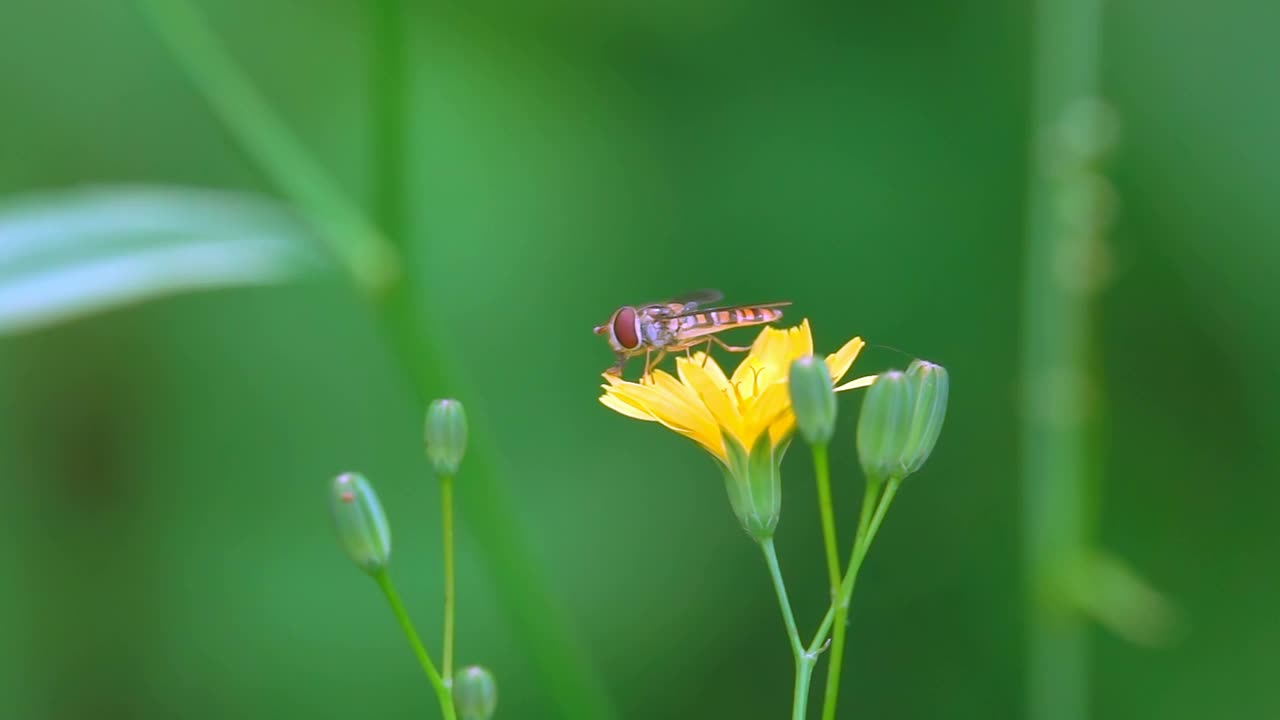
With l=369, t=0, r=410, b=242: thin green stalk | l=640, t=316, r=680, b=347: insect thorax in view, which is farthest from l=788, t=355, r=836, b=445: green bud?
l=369, t=0, r=410, b=242: thin green stalk

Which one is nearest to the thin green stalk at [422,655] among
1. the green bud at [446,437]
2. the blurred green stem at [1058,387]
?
the green bud at [446,437]

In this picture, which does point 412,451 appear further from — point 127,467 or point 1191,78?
point 1191,78

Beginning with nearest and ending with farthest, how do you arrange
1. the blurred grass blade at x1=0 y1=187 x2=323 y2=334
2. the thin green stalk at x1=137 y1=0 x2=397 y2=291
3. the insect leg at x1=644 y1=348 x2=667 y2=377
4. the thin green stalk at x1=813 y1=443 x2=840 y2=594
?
the thin green stalk at x1=813 y1=443 x2=840 y2=594
the insect leg at x1=644 y1=348 x2=667 y2=377
the blurred grass blade at x1=0 y1=187 x2=323 y2=334
the thin green stalk at x1=137 y1=0 x2=397 y2=291

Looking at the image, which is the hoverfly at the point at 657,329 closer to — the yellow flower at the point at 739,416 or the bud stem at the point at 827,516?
the yellow flower at the point at 739,416

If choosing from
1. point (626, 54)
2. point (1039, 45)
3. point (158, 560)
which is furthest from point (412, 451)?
point (1039, 45)

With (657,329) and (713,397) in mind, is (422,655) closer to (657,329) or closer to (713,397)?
(713,397)

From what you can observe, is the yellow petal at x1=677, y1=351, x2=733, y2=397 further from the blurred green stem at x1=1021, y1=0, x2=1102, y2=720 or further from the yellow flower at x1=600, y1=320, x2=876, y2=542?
the blurred green stem at x1=1021, y1=0, x2=1102, y2=720
